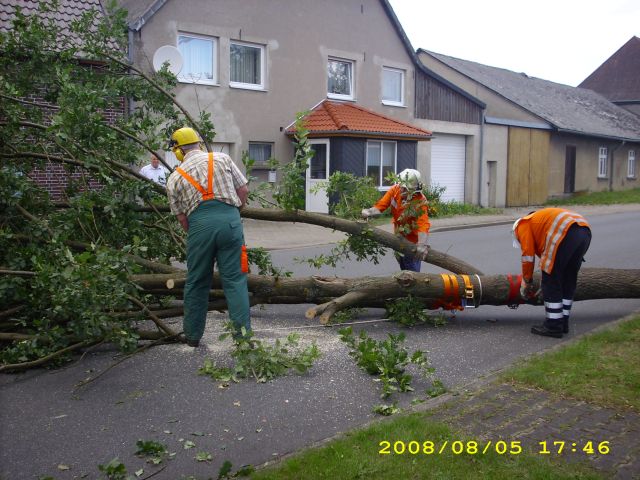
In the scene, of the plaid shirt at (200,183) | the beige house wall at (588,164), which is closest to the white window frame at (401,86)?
the beige house wall at (588,164)

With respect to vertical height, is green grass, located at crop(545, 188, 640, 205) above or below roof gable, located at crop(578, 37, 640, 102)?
below

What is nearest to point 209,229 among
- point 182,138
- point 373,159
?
point 182,138

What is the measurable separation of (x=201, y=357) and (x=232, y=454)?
180cm

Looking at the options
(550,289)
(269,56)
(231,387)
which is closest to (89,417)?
(231,387)

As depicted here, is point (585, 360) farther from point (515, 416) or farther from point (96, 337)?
point (96, 337)

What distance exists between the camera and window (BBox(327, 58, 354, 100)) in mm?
21703

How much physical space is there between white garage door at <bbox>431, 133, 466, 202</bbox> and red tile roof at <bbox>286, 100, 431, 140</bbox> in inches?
109

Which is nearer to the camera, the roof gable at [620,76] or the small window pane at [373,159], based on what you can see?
the small window pane at [373,159]

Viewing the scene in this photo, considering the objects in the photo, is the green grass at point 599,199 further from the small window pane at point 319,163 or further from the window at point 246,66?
the window at point 246,66

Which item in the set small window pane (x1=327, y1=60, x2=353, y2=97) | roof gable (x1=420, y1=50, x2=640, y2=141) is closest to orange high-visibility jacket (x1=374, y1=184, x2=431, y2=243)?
small window pane (x1=327, y1=60, x2=353, y2=97)

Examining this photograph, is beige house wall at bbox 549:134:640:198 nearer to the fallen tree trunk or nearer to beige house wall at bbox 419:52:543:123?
beige house wall at bbox 419:52:543:123

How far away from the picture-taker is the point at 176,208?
18.8 feet

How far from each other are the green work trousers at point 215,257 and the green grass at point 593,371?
7.14ft

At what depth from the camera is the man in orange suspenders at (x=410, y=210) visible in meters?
7.35
